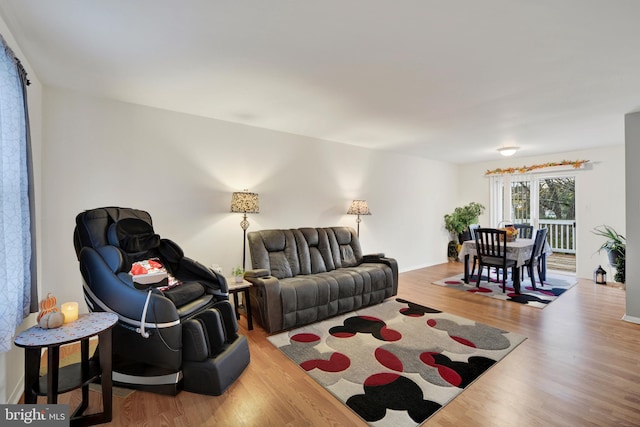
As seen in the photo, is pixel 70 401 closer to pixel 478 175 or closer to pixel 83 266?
pixel 83 266

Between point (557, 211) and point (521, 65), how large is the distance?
519 cm

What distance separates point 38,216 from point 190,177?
1386 mm

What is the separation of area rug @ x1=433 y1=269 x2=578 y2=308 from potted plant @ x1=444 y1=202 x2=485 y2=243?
58.5 inches

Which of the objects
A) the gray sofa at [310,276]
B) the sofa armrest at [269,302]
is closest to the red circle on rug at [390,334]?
the gray sofa at [310,276]

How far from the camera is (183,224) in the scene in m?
3.46

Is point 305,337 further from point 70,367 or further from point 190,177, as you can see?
point 190,177

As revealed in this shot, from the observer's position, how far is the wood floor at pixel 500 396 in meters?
1.81

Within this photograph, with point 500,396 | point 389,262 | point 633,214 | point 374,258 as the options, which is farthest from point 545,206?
point 500,396

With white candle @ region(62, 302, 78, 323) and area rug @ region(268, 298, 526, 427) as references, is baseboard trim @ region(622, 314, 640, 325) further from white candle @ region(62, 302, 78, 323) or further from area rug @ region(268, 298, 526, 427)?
white candle @ region(62, 302, 78, 323)

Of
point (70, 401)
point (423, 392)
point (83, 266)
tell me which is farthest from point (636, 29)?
point (70, 401)

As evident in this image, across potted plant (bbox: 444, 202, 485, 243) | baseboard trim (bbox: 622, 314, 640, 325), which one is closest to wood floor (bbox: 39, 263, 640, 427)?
baseboard trim (bbox: 622, 314, 640, 325)

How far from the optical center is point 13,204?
1661 mm

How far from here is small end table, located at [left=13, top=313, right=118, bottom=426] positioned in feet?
4.97

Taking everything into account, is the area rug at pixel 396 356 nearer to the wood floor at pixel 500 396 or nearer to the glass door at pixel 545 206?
the wood floor at pixel 500 396
